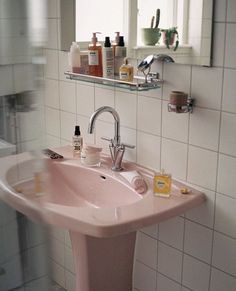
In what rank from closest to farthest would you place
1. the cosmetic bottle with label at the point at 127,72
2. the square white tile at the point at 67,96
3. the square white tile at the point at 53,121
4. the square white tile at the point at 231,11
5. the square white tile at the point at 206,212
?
1. the square white tile at the point at 231,11
2. the square white tile at the point at 206,212
3. the cosmetic bottle with label at the point at 127,72
4. the square white tile at the point at 67,96
5. the square white tile at the point at 53,121

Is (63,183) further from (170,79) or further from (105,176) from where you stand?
(170,79)

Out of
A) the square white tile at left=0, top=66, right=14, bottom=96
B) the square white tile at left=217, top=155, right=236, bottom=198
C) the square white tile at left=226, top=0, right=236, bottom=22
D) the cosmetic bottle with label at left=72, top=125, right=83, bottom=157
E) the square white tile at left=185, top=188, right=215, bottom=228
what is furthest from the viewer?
the cosmetic bottle with label at left=72, top=125, right=83, bottom=157

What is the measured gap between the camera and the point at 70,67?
1970mm

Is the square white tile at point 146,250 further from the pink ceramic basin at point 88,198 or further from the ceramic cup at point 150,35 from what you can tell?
the ceramic cup at point 150,35

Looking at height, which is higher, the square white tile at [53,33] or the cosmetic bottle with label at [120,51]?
the square white tile at [53,33]

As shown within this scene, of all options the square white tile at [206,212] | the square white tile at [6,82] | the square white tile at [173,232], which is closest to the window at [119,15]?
the square white tile at [206,212]

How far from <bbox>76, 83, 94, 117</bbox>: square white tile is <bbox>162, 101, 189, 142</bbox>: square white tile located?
17.4 inches

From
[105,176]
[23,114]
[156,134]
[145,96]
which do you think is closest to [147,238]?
[105,176]

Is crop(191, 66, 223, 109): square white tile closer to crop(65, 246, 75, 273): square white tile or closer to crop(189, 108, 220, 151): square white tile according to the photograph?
crop(189, 108, 220, 151): square white tile

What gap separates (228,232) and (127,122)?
1.95 ft

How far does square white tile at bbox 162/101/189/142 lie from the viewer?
1635 millimetres

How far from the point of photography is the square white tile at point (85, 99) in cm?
203

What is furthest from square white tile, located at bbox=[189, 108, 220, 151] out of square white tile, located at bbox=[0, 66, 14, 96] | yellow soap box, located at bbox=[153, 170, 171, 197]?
square white tile, located at bbox=[0, 66, 14, 96]

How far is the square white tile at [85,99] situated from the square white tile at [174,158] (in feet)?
1.49
